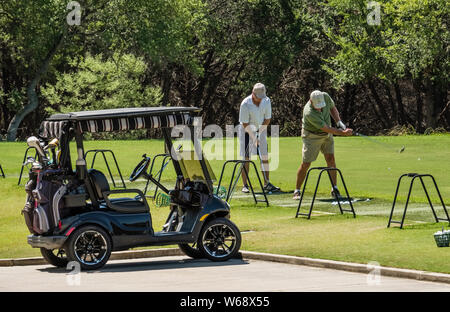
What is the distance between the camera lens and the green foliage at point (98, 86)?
49250 mm

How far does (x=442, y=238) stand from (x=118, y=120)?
4417 millimetres

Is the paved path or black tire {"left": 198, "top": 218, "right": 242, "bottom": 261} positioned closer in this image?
the paved path

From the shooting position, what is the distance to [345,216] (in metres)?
16.2

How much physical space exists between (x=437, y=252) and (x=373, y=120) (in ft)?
161

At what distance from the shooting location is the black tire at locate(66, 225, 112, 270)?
39.4 feet

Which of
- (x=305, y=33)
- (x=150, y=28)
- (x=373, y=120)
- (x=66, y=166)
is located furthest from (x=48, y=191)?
(x=373, y=120)

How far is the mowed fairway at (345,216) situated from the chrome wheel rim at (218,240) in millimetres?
612

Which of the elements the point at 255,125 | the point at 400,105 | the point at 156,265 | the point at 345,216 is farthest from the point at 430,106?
the point at 156,265

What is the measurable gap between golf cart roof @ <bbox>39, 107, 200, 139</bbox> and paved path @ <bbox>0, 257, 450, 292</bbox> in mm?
1813

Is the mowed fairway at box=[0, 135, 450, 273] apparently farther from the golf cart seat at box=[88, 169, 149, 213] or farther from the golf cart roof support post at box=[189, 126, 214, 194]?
the golf cart seat at box=[88, 169, 149, 213]

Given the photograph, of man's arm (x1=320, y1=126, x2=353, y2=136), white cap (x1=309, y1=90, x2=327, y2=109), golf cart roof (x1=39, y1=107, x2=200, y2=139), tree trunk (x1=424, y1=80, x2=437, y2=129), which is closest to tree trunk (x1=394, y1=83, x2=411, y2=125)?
tree trunk (x1=424, y1=80, x2=437, y2=129)

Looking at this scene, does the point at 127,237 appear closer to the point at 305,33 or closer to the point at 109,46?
the point at 109,46
